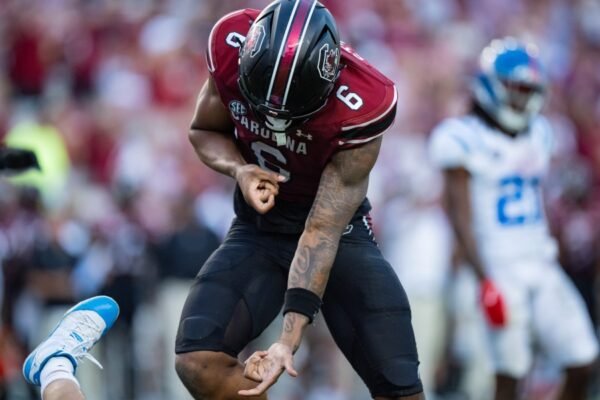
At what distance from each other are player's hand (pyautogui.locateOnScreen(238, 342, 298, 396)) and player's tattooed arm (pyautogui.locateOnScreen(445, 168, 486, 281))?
3.12 meters

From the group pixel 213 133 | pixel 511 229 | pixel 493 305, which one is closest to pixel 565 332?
pixel 493 305

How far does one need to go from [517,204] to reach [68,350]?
3364 mm

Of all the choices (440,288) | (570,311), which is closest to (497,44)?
(570,311)

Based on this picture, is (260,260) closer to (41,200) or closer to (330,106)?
(330,106)

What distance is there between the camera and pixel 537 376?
11219mm

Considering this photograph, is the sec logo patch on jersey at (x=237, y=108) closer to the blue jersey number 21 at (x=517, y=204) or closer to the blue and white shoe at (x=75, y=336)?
the blue and white shoe at (x=75, y=336)

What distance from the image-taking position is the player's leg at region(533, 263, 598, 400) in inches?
312

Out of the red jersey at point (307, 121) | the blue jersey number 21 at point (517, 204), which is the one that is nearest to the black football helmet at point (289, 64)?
the red jersey at point (307, 121)

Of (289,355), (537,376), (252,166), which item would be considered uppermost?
(252,166)

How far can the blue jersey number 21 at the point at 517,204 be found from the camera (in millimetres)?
7996

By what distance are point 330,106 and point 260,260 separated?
78cm

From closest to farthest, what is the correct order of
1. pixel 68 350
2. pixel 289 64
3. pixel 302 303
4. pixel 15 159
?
1. pixel 289 64
2. pixel 302 303
3. pixel 68 350
4. pixel 15 159

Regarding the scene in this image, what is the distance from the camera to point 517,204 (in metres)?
8.02

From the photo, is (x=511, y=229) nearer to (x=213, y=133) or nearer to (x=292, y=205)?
(x=292, y=205)
